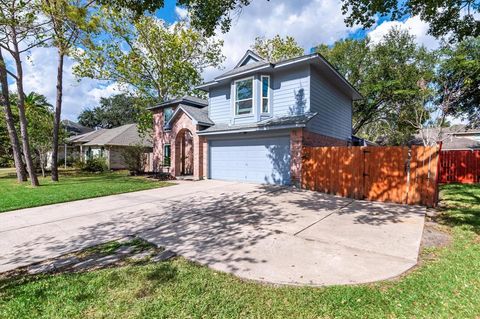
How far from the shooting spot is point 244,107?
13.8m

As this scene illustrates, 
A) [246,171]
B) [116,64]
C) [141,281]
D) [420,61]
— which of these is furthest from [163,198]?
[420,61]

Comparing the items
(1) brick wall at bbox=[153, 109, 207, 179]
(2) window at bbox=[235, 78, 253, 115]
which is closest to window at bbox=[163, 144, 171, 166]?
(1) brick wall at bbox=[153, 109, 207, 179]

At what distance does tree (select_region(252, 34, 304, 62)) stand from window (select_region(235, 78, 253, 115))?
43.9 feet

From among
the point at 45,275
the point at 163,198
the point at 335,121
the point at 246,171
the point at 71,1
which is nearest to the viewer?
the point at 45,275

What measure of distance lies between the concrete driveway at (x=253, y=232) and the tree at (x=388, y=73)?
16.6 m

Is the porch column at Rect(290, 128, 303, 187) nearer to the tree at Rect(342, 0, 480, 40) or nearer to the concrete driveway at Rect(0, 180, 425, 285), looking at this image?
the concrete driveway at Rect(0, 180, 425, 285)

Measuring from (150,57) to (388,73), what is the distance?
2071 centimetres

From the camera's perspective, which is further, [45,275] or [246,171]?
[246,171]

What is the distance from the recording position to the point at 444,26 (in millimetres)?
8102

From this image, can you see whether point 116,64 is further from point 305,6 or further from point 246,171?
point 305,6

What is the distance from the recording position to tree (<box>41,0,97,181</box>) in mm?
8415

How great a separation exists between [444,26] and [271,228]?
893cm

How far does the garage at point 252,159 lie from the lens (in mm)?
11891

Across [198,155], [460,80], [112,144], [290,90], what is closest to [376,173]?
[290,90]
